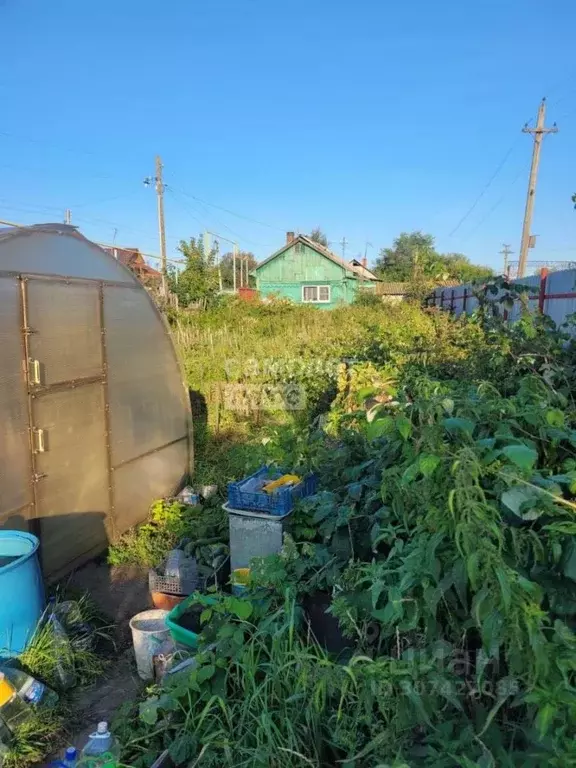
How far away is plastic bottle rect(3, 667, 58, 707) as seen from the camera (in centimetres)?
280

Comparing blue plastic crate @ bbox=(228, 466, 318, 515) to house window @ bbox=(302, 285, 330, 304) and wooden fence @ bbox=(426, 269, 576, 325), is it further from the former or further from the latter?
house window @ bbox=(302, 285, 330, 304)

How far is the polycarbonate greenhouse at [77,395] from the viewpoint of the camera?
12.5ft

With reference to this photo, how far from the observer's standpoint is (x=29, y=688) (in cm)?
283

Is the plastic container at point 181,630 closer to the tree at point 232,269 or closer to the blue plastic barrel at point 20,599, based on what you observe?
the blue plastic barrel at point 20,599

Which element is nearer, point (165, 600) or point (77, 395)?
point (165, 600)

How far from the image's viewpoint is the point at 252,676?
2055 mm

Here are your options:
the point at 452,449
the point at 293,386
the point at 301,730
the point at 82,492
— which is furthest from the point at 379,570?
the point at 293,386

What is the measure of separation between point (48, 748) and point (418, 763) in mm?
2178

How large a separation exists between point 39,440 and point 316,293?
3114 centimetres

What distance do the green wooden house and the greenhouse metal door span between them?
29.1 m

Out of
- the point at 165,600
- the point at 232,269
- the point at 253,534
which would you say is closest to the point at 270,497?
the point at 253,534

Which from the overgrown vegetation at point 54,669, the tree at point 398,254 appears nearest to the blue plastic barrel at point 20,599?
the overgrown vegetation at point 54,669

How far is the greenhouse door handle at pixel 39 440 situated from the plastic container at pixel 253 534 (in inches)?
62.7

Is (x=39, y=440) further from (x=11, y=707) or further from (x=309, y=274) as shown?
(x=309, y=274)
